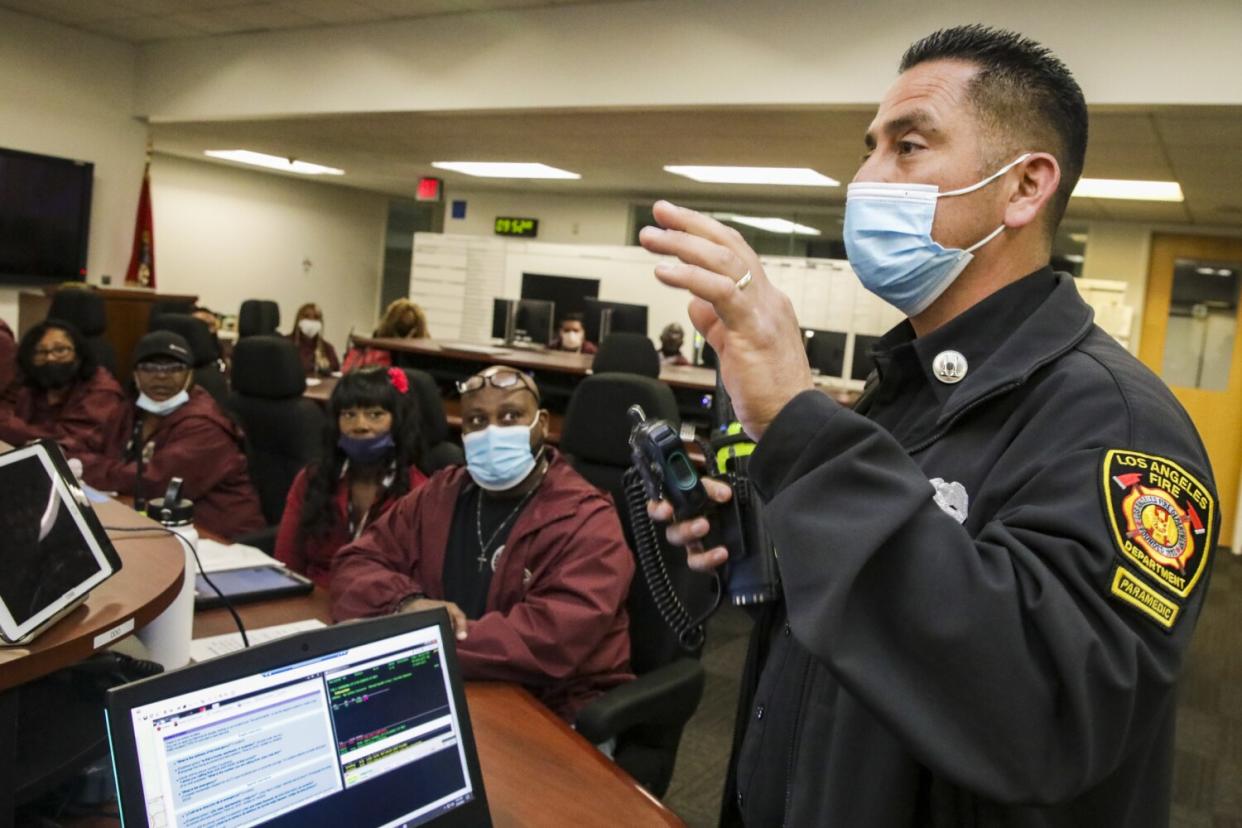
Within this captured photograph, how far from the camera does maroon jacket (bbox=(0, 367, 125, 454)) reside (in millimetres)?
4168

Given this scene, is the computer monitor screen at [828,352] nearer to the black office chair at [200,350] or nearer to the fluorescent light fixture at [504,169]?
the fluorescent light fixture at [504,169]

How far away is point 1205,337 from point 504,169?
21.6ft

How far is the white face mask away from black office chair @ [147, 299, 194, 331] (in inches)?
37.1

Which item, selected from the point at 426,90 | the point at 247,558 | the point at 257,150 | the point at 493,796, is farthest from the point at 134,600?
the point at 257,150

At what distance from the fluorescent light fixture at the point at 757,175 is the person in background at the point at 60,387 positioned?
5086 mm

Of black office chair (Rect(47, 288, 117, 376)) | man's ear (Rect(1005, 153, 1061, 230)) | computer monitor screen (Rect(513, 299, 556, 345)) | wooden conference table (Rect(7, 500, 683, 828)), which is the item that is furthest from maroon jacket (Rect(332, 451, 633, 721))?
computer monitor screen (Rect(513, 299, 556, 345))

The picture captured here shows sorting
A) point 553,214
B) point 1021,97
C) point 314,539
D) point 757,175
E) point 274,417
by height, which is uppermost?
point 757,175

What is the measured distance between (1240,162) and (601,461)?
4.91 meters

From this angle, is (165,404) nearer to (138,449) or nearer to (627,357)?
(138,449)

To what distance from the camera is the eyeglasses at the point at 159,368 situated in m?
3.74

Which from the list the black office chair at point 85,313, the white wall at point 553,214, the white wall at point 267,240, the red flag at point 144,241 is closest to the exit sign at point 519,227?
the white wall at point 553,214

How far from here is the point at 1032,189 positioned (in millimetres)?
1032

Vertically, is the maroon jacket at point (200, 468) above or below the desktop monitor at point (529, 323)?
below

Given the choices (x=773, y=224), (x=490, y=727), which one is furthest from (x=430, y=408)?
(x=773, y=224)
